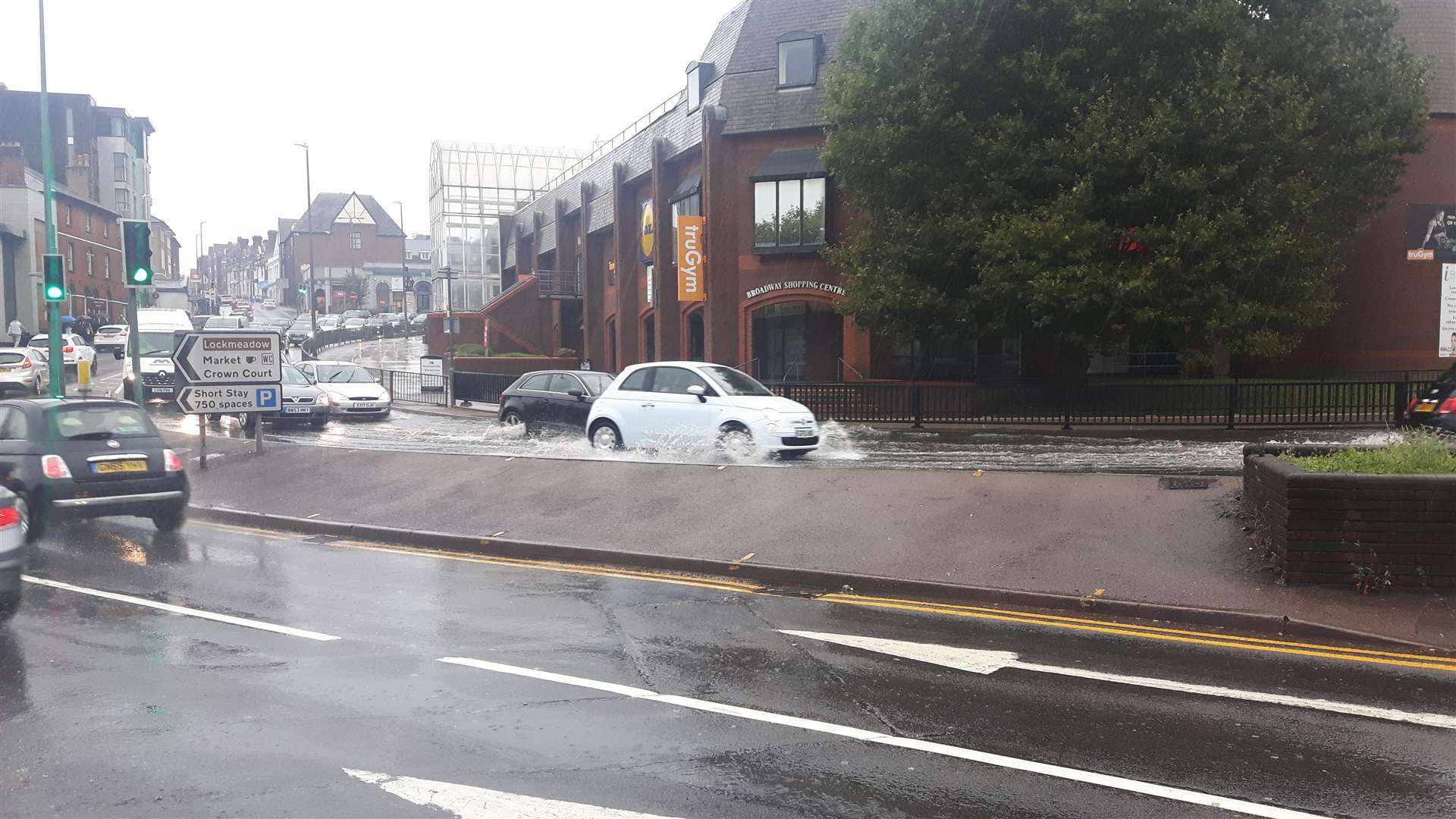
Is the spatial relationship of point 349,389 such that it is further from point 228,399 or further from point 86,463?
point 86,463

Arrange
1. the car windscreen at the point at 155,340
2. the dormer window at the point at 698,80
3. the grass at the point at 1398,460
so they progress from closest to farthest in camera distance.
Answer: the grass at the point at 1398,460, the dormer window at the point at 698,80, the car windscreen at the point at 155,340

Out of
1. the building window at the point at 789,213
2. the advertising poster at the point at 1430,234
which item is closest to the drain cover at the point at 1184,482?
the building window at the point at 789,213

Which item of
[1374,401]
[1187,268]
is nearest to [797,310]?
[1187,268]

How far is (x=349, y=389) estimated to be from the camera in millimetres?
29219

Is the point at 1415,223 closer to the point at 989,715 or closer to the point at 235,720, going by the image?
the point at 989,715

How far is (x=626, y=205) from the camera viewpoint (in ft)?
137

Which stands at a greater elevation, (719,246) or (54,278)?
(719,246)

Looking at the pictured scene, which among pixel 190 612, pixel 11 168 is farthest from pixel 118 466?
pixel 11 168

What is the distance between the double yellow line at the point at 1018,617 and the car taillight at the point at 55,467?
329 cm

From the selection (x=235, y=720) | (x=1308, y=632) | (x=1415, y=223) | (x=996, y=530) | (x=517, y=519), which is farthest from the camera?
(x=1415, y=223)

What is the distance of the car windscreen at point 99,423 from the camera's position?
11.9 meters

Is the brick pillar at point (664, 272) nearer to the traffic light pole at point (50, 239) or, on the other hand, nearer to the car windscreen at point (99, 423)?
the traffic light pole at point (50, 239)

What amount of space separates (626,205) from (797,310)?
10936 mm

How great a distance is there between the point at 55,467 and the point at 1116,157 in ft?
62.1
